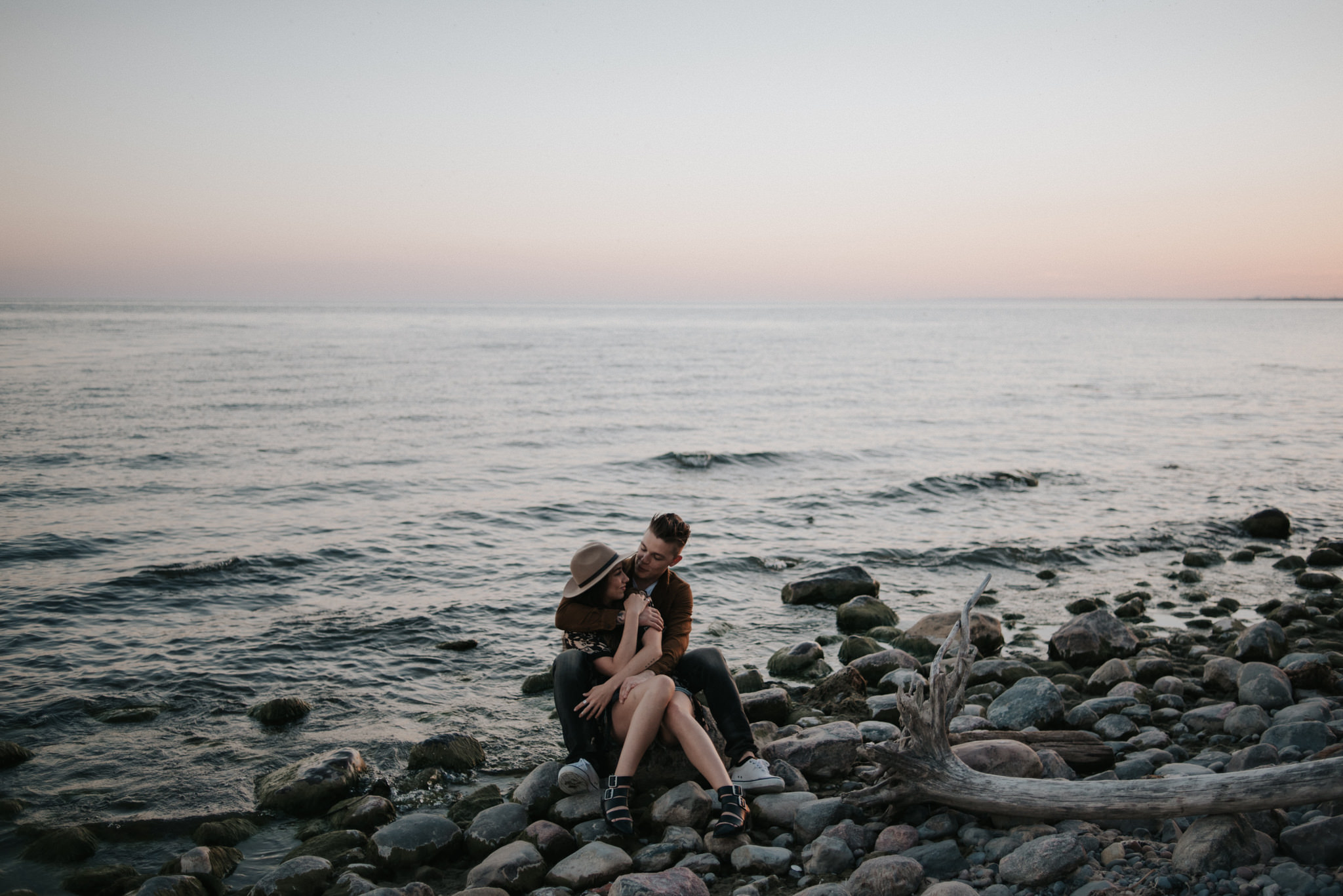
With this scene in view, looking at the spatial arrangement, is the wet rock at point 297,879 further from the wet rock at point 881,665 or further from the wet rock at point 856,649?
the wet rock at point 856,649

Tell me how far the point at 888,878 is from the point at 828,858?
504mm

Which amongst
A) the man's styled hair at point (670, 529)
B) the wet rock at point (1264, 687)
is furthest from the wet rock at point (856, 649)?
the man's styled hair at point (670, 529)

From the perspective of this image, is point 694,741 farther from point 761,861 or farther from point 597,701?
point 761,861

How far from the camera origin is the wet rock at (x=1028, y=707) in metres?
7.14

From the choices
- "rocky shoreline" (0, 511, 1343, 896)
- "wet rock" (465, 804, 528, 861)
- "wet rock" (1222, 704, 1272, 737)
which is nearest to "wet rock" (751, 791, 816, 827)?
"rocky shoreline" (0, 511, 1343, 896)

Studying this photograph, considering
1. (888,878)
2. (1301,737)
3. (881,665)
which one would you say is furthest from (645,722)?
(1301,737)

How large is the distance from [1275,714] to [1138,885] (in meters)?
3.71

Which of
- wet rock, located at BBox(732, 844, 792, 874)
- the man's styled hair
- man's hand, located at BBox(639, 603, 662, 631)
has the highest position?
the man's styled hair

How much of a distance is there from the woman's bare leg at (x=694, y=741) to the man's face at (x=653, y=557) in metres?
0.86

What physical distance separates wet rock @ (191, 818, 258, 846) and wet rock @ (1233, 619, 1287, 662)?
370 inches

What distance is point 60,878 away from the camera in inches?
218

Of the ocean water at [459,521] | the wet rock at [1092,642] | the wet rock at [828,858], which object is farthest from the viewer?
the wet rock at [1092,642]

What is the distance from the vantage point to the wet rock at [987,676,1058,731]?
714cm

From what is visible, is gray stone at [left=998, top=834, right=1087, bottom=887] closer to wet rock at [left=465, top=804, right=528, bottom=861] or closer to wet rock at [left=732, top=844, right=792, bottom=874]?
wet rock at [left=732, top=844, right=792, bottom=874]
